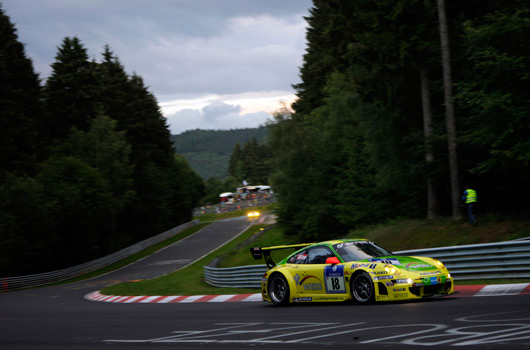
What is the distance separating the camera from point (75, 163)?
5253cm

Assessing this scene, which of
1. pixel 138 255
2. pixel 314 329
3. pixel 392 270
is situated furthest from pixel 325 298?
pixel 138 255

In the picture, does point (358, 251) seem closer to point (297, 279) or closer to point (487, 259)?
point (297, 279)

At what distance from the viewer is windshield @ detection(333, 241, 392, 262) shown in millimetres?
12334

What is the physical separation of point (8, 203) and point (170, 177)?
39.1m

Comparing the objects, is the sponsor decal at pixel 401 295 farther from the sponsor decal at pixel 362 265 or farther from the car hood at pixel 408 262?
the sponsor decal at pixel 362 265

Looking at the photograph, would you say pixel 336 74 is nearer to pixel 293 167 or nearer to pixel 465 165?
pixel 293 167

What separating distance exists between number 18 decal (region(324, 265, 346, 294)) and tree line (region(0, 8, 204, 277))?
33.8 m

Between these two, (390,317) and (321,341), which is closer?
(321,341)

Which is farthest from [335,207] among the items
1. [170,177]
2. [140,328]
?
[170,177]

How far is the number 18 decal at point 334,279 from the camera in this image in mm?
12273

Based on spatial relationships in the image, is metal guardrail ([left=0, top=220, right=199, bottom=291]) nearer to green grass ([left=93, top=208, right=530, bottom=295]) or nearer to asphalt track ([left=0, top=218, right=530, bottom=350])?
green grass ([left=93, top=208, right=530, bottom=295])

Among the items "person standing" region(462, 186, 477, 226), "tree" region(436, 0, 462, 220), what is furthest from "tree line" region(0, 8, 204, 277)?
"person standing" region(462, 186, 477, 226)

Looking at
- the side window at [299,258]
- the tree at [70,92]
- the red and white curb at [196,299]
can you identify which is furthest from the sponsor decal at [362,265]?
the tree at [70,92]

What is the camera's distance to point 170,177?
3206 inches
